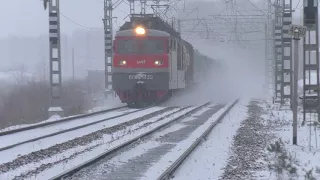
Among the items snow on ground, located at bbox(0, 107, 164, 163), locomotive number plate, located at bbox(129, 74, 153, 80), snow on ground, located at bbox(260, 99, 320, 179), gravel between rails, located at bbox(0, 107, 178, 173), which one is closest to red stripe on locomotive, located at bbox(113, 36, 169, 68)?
locomotive number plate, located at bbox(129, 74, 153, 80)

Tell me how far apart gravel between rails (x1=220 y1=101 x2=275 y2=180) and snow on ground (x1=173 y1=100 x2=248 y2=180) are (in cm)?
16

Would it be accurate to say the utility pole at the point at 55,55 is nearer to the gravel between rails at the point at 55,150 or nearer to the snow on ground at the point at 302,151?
the gravel between rails at the point at 55,150

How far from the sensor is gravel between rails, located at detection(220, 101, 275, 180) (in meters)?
8.77

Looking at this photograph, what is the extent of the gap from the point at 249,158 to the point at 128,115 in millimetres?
11436

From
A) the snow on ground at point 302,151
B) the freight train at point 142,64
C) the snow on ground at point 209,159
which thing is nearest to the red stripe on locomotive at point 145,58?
the freight train at point 142,64

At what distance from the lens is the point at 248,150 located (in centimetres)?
1130

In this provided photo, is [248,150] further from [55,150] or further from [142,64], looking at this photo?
[142,64]

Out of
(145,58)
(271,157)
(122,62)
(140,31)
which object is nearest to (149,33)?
(140,31)

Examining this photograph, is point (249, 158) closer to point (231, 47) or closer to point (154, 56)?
point (154, 56)

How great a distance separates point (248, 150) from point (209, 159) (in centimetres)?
154

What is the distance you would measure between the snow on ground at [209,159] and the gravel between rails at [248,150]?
0.52ft

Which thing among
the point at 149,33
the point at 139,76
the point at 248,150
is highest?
the point at 149,33

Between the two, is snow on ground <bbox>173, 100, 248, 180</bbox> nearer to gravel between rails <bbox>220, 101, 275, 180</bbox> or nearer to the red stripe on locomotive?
gravel between rails <bbox>220, 101, 275, 180</bbox>

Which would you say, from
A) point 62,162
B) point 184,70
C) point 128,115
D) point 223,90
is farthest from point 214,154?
point 223,90
